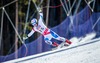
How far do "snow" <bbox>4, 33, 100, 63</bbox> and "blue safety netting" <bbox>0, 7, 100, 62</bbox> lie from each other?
12cm

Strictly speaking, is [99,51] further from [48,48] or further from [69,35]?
[48,48]

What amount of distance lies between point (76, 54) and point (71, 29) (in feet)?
2.23

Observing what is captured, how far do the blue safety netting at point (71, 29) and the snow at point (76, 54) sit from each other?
120 mm

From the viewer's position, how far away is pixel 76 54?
778cm

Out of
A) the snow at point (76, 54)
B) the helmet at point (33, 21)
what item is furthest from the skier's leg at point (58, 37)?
the helmet at point (33, 21)

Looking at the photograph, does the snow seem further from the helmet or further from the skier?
the helmet

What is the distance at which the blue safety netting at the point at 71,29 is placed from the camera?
22.0ft

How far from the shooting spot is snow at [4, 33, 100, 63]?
6.94m

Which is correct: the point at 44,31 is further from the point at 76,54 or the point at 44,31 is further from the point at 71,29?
the point at 76,54

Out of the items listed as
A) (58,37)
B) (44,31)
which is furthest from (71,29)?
(44,31)

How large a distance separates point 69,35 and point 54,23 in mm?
662

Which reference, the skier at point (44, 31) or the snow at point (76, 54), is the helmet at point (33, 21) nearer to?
the skier at point (44, 31)

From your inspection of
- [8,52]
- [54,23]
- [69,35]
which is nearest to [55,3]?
[54,23]

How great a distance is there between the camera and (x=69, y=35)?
7633 millimetres
